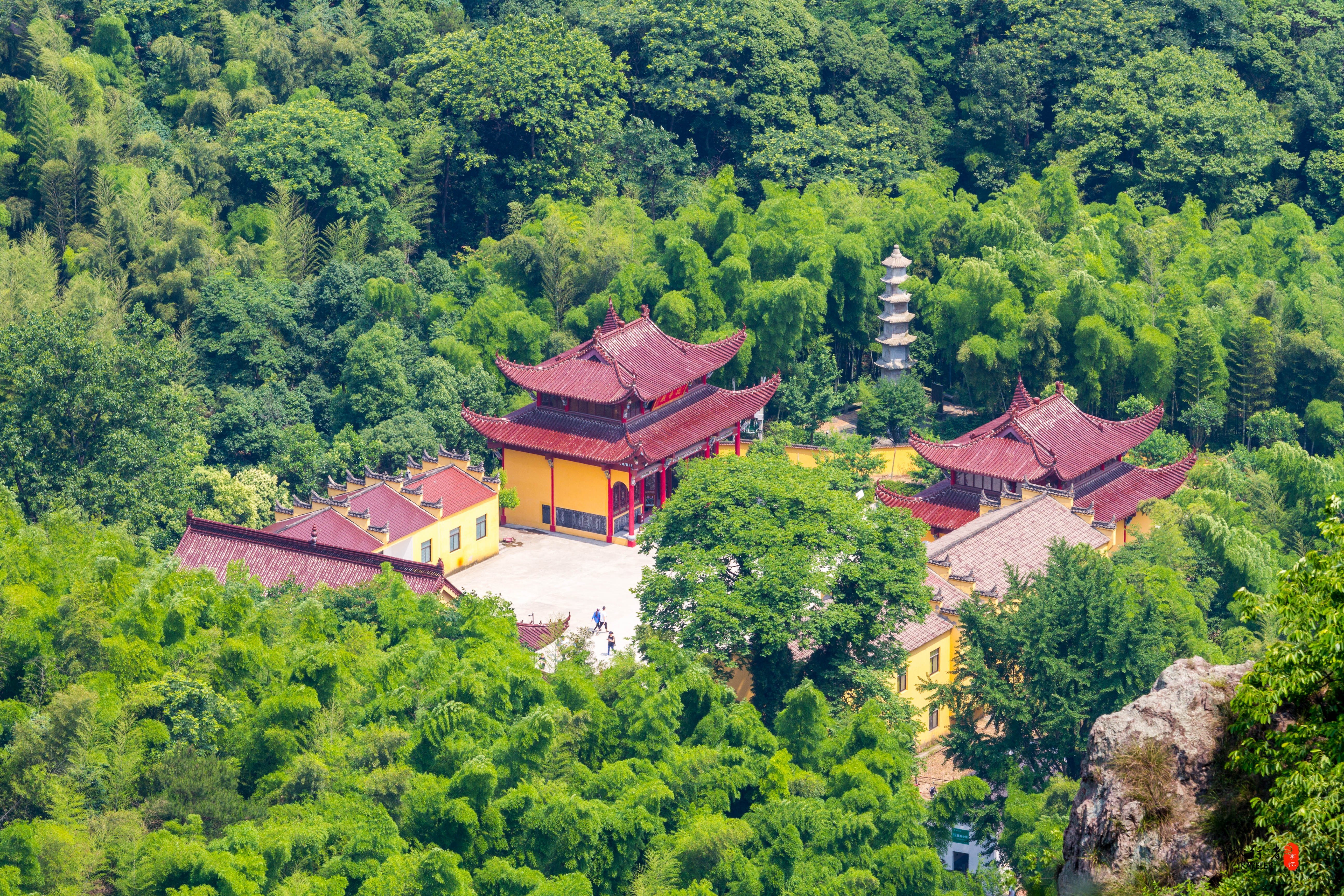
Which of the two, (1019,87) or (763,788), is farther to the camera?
(1019,87)

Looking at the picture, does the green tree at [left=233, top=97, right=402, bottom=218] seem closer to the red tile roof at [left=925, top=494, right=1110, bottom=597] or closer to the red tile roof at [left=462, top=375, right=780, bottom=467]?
the red tile roof at [left=462, top=375, right=780, bottom=467]

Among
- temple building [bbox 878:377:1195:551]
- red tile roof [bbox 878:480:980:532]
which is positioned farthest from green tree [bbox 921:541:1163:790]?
red tile roof [bbox 878:480:980:532]

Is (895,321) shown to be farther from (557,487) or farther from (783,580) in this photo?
(783,580)

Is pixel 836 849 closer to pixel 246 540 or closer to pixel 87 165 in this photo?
pixel 246 540

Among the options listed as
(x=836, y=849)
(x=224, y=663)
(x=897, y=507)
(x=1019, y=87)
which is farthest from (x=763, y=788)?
(x=1019, y=87)

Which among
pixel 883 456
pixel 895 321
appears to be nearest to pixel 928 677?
pixel 883 456

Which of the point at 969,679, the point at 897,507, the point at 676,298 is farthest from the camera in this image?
the point at 676,298
